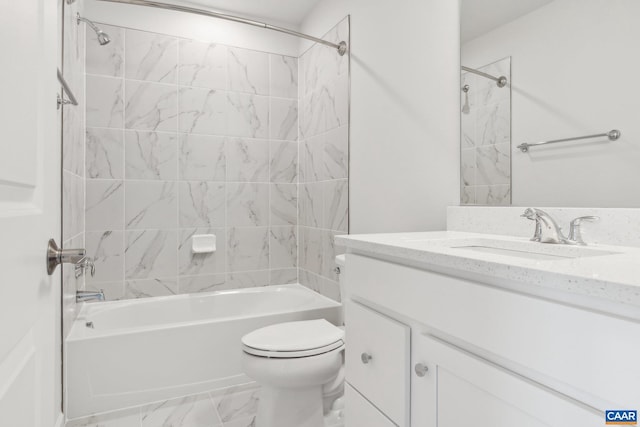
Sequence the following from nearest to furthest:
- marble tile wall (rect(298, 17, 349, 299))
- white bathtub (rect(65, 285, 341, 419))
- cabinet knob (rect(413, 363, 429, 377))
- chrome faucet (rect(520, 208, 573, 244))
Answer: cabinet knob (rect(413, 363, 429, 377)), chrome faucet (rect(520, 208, 573, 244)), white bathtub (rect(65, 285, 341, 419)), marble tile wall (rect(298, 17, 349, 299))

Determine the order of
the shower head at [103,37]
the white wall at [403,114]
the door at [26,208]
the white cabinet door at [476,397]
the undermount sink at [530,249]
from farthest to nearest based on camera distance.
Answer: the shower head at [103,37] < the white wall at [403,114] < the undermount sink at [530,249] < the white cabinet door at [476,397] < the door at [26,208]

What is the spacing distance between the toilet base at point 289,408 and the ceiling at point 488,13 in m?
1.70

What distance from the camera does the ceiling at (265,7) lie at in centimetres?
261

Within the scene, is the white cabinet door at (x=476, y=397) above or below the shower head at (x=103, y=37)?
below

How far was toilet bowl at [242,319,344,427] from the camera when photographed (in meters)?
1.49

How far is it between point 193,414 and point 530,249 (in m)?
1.71

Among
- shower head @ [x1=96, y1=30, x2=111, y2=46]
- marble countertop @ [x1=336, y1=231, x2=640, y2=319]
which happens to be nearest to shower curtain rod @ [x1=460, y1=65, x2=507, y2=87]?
marble countertop @ [x1=336, y1=231, x2=640, y2=319]

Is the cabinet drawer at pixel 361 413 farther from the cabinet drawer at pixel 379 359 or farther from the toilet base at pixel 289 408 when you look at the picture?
the toilet base at pixel 289 408

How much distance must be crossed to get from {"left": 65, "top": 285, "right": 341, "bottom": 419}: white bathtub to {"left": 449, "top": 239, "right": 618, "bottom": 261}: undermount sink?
1.29m

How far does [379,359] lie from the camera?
3.31ft

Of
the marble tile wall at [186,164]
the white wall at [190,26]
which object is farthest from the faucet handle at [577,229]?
the white wall at [190,26]

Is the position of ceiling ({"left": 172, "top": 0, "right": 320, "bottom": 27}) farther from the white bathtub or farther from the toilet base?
the toilet base

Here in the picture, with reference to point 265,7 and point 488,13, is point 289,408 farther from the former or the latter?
point 265,7

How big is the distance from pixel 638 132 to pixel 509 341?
0.79 m
